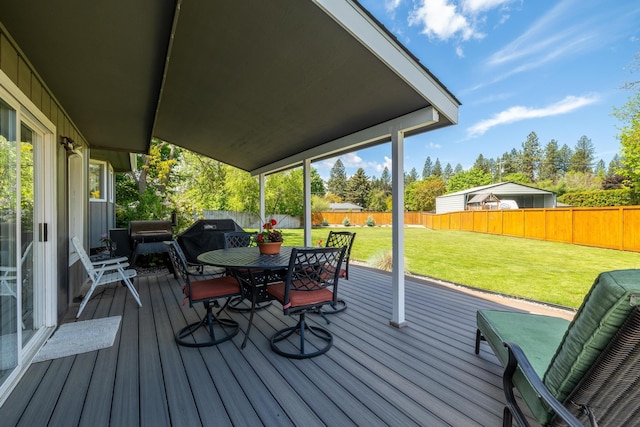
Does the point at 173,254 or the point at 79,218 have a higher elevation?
the point at 79,218

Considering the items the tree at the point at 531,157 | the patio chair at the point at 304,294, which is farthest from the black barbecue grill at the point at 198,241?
the tree at the point at 531,157

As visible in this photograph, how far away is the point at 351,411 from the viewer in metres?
1.73

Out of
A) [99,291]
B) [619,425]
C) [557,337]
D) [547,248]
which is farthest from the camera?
[547,248]

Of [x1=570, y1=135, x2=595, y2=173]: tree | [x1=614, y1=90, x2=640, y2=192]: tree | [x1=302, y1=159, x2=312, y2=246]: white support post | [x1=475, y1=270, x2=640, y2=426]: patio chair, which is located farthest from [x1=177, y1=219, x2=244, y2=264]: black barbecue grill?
[x1=570, y1=135, x2=595, y2=173]: tree

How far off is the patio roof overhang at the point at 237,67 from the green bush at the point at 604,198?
39.6ft

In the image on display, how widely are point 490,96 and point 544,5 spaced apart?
17933mm

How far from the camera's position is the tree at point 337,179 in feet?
140

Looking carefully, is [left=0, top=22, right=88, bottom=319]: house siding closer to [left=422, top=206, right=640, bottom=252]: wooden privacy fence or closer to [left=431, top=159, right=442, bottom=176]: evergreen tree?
[left=422, top=206, right=640, bottom=252]: wooden privacy fence

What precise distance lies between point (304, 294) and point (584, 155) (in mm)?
48185

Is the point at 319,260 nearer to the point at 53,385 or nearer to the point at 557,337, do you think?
the point at 557,337

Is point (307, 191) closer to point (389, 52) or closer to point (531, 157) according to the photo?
point (389, 52)

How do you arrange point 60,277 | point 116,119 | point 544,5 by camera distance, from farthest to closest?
point 544,5 < point 116,119 < point 60,277

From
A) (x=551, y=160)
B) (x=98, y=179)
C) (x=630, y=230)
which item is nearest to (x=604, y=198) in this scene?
(x=630, y=230)

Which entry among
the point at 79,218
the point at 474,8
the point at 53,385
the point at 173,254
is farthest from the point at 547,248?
the point at 474,8
